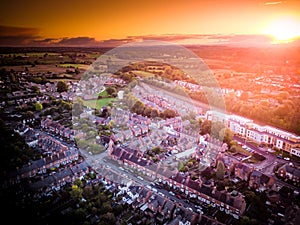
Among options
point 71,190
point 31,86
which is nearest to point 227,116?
point 71,190

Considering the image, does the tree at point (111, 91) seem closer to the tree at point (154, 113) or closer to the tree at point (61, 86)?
the tree at point (61, 86)

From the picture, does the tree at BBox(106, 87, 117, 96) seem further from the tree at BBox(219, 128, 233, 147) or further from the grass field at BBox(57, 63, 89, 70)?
the tree at BBox(219, 128, 233, 147)

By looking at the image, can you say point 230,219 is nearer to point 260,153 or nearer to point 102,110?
point 260,153

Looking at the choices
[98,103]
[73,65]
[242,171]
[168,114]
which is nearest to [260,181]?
[242,171]

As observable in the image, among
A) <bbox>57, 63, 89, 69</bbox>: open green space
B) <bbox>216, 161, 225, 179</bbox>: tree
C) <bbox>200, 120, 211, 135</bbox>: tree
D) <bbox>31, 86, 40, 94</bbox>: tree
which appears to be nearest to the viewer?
<bbox>216, 161, 225, 179</bbox>: tree

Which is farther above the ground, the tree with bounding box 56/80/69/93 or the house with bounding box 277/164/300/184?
the tree with bounding box 56/80/69/93

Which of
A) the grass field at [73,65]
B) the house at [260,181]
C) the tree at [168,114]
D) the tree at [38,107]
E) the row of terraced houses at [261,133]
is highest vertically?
the grass field at [73,65]

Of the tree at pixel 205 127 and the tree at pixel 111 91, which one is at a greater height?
the tree at pixel 111 91

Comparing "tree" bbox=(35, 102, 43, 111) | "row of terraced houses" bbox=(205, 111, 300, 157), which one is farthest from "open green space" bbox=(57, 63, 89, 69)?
"row of terraced houses" bbox=(205, 111, 300, 157)

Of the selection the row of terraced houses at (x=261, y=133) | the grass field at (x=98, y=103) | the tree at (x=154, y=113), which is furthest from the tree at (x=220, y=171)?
the grass field at (x=98, y=103)
